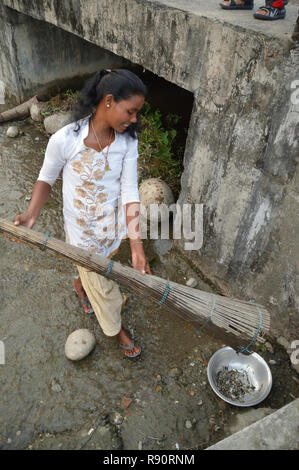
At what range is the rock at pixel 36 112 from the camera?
6.19 m

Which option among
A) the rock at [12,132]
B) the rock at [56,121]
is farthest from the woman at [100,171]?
the rock at [12,132]

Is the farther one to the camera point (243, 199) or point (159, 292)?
point (243, 199)

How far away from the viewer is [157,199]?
14.5 feet

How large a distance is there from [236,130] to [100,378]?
95.7 inches

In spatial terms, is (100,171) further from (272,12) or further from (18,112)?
(18,112)

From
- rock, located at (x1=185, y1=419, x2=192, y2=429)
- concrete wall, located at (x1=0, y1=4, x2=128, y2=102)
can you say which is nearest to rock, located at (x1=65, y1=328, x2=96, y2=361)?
rock, located at (x1=185, y1=419, x2=192, y2=429)

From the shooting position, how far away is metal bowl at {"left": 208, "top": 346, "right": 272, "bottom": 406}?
284cm

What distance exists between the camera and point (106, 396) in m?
2.94

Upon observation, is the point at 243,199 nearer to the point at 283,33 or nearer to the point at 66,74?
the point at 283,33

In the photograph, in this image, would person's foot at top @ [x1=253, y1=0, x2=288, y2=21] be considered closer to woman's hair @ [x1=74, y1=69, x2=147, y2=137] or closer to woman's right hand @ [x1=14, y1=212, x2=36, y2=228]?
woman's hair @ [x1=74, y1=69, x2=147, y2=137]

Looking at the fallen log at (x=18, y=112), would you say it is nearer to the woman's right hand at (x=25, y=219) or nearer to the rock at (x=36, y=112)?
the rock at (x=36, y=112)

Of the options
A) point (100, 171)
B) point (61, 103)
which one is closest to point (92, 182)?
point (100, 171)

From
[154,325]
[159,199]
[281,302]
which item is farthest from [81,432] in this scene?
[159,199]

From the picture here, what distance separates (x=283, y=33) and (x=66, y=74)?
200 inches
